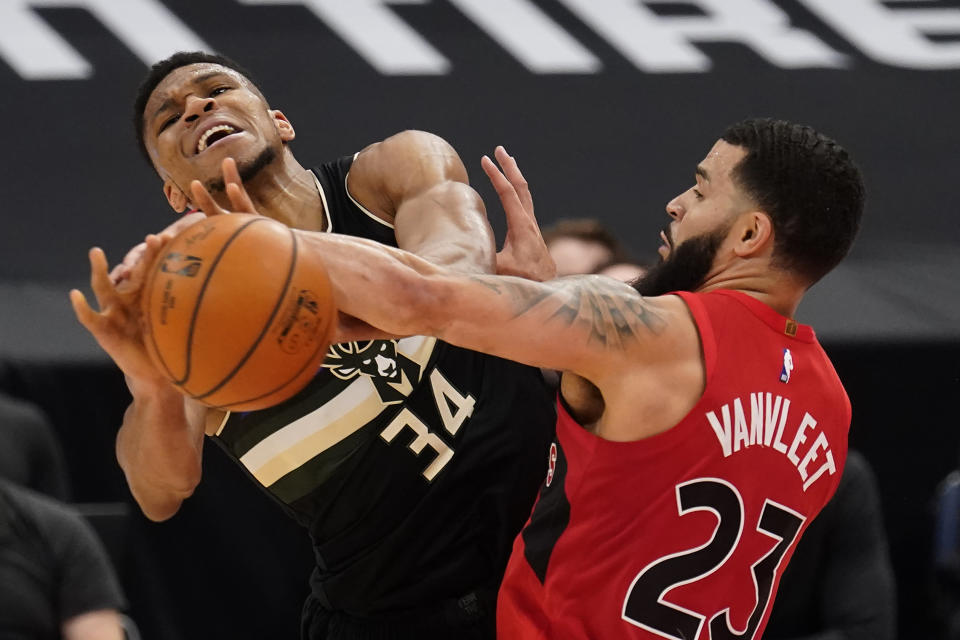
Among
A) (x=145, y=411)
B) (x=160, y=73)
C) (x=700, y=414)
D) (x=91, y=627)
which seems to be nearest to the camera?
(x=700, y=414)

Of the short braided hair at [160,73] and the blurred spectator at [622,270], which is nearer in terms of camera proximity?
the short braided hair at [160,73]

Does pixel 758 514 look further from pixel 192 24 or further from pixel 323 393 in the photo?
pixel 192 24

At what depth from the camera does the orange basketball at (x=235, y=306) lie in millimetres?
2285

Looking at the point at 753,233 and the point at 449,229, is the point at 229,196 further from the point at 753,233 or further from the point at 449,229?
the point at 753,233

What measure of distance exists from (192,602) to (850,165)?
3.38 meters

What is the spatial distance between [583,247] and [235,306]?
3088mm

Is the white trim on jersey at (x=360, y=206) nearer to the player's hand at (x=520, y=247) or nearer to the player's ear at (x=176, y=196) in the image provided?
the player's hand at (x=520, y=247)

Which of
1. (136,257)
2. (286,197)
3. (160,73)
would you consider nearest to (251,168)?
(286,197)

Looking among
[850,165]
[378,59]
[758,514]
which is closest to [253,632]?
[378,59]

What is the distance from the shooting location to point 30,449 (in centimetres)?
499

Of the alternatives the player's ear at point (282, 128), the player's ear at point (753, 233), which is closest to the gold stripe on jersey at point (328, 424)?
the player's ear at point (282, 128)

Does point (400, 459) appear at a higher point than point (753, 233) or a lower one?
lower

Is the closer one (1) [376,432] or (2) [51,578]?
(1) [376,432]

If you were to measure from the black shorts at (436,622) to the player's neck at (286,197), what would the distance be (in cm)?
102
